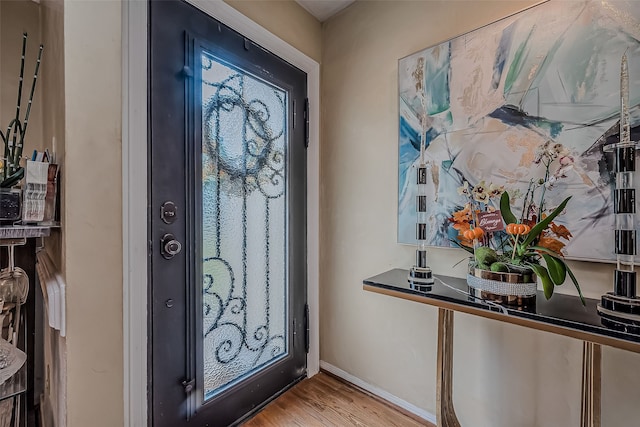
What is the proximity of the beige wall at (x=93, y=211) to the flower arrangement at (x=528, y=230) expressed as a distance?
4.40 feet

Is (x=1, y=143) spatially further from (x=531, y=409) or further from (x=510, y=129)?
(x=531, y=409)

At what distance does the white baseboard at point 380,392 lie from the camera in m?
1.45

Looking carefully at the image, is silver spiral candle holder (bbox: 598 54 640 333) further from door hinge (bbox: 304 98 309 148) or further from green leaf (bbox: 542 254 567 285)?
door hinge (bbox: 304 98 309 148)

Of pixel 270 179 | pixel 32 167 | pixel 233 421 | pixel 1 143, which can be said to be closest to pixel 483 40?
pixel 270 179

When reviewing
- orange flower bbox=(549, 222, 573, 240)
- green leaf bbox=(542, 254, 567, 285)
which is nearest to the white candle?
orange flower bbox=(549, 222, 573, 240)

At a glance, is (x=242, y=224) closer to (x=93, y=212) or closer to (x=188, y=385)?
(x=93, y=212)

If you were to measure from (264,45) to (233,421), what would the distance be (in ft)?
6.56

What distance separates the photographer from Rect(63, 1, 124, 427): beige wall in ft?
Result: 3.07

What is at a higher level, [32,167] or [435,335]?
[32,167]

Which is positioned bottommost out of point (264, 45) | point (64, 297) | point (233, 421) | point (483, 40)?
point (233, 421)

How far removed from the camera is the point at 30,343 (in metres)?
1.35

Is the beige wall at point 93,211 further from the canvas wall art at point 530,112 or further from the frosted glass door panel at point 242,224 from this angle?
Answer: the canvas wall art at point 530,112

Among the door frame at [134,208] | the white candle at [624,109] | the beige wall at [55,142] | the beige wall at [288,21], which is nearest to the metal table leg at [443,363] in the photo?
the white candle at [624,109]

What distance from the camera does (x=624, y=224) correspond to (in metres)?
0.84
